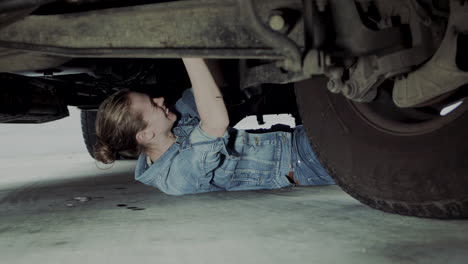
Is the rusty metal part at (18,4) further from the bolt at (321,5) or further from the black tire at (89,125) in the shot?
the black tire at (89,125)

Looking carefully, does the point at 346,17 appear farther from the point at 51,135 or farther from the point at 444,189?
the point at 51,135

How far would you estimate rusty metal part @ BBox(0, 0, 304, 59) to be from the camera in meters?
1.13

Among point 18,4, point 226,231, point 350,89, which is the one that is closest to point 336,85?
point 350,89

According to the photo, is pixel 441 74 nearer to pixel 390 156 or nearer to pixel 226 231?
pixel 390 156

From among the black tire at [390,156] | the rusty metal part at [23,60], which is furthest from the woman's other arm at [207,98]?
the rusty metal part at [23,60]

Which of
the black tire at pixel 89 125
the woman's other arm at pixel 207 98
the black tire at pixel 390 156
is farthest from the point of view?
the black tire at pixel 89 125

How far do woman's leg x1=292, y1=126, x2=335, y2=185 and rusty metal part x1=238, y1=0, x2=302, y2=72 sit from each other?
100 centimetres

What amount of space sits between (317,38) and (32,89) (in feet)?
6.54

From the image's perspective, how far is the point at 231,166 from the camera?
78.1 inches

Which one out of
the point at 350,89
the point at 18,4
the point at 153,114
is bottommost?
the point at 153,114

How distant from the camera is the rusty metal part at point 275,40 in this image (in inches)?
40.8

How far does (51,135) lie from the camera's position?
966 centimetres

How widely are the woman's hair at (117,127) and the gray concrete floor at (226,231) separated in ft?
0.80

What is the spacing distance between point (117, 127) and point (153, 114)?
0.56 feet
